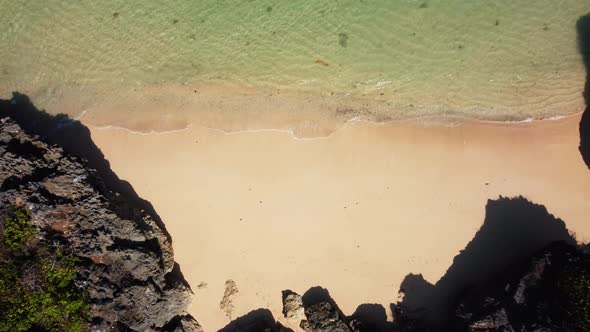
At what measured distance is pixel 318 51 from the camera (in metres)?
14.8

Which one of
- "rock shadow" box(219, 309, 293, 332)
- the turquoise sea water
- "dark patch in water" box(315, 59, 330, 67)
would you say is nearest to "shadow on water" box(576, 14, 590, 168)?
the turquoise sea water

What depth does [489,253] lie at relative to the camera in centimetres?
1371

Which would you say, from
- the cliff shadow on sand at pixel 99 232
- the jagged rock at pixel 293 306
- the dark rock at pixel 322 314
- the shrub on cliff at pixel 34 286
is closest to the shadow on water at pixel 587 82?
the dark rock at pixel 322 314

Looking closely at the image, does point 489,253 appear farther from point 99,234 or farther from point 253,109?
point 99,234

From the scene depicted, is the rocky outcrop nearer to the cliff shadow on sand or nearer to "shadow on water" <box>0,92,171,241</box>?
the cliff shadow on sand

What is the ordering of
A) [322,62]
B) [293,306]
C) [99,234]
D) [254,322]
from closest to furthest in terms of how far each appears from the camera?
[99,234], [293,306], [254,322], [322,62]

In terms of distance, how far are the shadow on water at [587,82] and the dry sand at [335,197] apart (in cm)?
27

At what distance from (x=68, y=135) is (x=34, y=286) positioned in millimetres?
4906

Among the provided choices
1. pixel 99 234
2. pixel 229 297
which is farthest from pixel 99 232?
pixel 229 297

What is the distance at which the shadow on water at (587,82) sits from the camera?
45.5 ft

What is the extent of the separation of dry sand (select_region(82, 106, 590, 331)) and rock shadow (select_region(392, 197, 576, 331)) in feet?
0.90

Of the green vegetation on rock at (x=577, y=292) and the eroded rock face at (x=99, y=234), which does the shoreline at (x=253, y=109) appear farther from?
the green vegetation on rock at (x=577, y=292)

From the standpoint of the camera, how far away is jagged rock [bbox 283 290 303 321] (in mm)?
13461

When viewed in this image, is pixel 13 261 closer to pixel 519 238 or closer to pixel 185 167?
pixel 185 167
